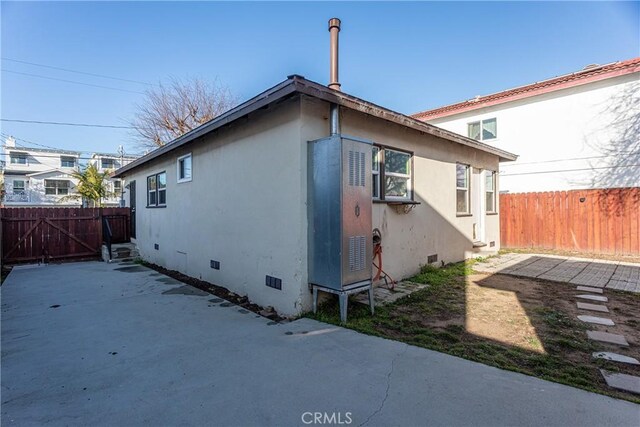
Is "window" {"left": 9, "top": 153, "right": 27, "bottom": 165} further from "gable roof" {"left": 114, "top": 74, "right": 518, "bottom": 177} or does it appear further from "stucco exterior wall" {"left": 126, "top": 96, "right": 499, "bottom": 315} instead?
"gable roof" {"left": 114, "top": 74, "right": 518, "bottom": 177}

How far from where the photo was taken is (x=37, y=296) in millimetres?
5695

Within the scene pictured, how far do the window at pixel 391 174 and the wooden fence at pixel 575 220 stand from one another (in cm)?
737

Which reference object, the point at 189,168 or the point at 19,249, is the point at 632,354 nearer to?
the point at 189,168

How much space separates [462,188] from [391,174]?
129 inches

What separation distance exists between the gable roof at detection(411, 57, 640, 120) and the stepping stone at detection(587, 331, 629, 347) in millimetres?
11614

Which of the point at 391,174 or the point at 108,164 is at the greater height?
the point at 108,164

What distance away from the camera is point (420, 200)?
655cm

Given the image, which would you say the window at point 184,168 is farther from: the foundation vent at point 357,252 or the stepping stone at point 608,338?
the stepping stone at point 608,338

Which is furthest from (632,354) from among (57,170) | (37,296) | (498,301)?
(57,170)

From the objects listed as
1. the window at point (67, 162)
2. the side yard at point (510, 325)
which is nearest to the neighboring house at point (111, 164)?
the window at point (67, 162)

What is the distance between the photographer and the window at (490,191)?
30.7 feet

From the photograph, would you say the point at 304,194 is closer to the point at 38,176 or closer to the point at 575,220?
the point at 575,220

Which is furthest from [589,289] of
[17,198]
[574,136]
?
[17,198]

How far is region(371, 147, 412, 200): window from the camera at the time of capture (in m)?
5.57
